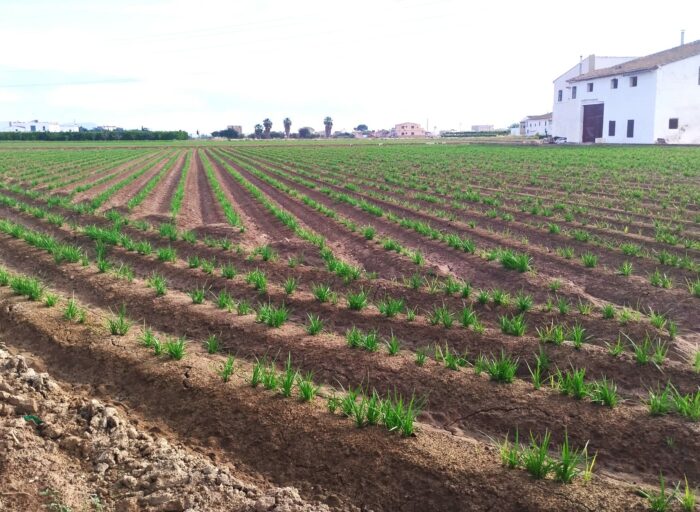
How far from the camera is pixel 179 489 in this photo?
3.94 metres

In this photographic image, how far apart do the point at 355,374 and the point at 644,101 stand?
57297 mm

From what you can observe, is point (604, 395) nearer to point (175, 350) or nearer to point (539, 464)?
point (539, 464)

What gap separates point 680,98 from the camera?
5284 cm

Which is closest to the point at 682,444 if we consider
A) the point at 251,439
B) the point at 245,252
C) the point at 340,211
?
the point at 251,439

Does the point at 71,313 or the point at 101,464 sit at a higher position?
the point at 71,313

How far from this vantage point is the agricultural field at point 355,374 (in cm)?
401

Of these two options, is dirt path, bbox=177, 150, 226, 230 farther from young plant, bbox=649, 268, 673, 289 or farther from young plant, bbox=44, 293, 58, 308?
young plant, bbox=649, 268, 673, 289

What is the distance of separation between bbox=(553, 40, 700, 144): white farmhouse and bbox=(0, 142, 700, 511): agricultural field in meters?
46.3

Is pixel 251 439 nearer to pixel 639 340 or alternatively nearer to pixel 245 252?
pixel 639 340

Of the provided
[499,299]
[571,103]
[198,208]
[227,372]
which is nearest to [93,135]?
[571,103]

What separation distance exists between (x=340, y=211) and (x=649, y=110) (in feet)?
153

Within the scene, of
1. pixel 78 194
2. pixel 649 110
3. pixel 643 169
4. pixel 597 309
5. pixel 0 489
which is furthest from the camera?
pixel 649 110

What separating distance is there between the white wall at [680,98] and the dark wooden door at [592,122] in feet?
28.0

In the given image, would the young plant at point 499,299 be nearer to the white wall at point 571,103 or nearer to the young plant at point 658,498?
the young plant at point 658,498
